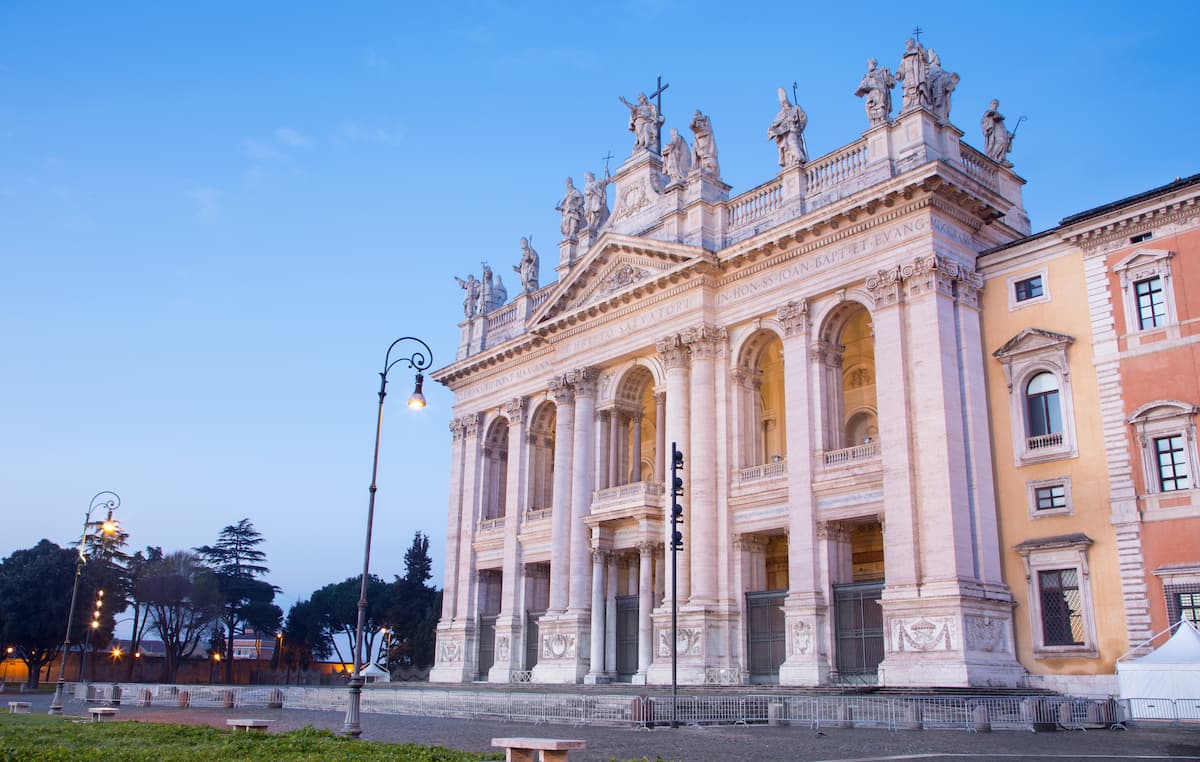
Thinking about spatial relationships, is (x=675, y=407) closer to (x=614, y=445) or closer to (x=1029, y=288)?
(x=614, y=445)

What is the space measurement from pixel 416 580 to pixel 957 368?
5940 cm

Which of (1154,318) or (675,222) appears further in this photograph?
(675,222)

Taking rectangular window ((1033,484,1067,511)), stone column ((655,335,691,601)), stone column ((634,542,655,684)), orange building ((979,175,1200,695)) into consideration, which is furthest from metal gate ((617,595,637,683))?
rectangular window ((1033,484,1067,511))

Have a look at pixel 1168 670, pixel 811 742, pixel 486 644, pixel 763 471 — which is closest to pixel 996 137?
pixel 763 471

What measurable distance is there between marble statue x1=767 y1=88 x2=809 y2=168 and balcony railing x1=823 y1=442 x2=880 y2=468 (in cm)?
1035

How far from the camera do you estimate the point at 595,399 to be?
41.9 metres

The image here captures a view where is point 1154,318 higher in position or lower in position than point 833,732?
→ higher

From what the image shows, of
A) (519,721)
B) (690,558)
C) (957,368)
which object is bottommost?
(519,721)

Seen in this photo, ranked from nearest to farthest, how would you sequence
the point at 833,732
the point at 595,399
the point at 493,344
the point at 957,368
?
the point at 833,732, the point at 957,368, the point at 595,399, the point at 493,344

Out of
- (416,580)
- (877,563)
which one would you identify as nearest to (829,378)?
(877,563)

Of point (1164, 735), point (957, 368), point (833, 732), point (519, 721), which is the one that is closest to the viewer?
point (1164, 735)

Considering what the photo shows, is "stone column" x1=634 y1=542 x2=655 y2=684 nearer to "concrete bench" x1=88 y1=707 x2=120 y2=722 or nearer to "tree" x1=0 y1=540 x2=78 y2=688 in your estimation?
"concrete bench" x1=88 y1=707 x2=120 y2=722

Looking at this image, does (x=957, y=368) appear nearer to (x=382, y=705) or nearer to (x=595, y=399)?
(x=595, y=399)

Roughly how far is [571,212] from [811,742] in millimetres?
31181
